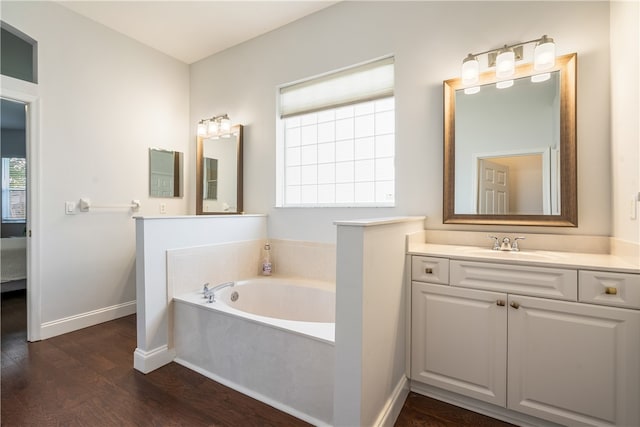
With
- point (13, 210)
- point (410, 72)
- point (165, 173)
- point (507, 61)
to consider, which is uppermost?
point (410, 72)

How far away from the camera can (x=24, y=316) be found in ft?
9.43

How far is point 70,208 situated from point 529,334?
346 centimetres

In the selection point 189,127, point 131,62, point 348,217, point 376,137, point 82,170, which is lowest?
point 348,217

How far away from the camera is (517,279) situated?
4.76 ft

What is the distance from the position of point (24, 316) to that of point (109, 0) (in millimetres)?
3045

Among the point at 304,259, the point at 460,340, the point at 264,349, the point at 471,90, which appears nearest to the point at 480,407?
the point at 460,340

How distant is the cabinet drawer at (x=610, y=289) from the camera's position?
1.23 meters

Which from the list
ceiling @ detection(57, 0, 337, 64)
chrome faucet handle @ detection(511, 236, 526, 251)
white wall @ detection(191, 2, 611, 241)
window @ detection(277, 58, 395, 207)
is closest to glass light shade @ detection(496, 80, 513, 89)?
white wall @ detection(191, 2, 611, 241)

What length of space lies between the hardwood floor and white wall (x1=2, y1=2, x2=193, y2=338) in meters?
0.63

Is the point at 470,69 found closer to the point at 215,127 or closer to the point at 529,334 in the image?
the point at 529,334

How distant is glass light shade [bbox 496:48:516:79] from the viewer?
5.86 ft

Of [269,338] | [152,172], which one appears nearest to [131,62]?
[152,172]

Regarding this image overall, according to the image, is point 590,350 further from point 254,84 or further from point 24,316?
point 24,316

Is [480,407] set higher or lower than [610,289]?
lower
